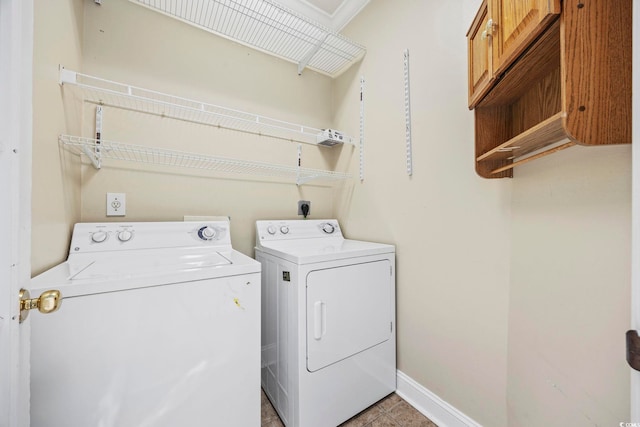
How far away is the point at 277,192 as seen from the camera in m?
1.97

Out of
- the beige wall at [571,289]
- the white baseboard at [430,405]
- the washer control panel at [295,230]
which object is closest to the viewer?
the beige wall at [571,289]

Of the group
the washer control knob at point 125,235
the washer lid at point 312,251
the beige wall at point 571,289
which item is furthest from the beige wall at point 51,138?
the beige wall at point 571,289

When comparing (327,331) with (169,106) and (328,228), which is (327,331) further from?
(169,106)

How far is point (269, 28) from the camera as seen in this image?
169 cm

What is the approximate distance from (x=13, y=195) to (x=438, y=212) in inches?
62.3

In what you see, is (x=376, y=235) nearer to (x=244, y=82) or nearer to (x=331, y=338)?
(x=331, y=338)

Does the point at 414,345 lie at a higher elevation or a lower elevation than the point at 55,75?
lower

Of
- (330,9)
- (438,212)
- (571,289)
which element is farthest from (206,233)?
(330,9)

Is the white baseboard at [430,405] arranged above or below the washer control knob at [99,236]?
below

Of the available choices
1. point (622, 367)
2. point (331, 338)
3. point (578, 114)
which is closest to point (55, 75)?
point (331, 338)

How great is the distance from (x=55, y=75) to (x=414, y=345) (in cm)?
226

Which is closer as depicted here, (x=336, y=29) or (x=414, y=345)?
(x=414, y=345)

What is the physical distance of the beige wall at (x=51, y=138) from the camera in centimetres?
84

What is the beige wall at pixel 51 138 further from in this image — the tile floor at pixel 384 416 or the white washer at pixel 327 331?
the tile floor at pixel 384 416
